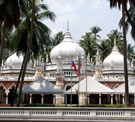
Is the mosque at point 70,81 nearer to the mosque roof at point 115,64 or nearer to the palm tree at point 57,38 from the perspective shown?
the mosque roof at point 115,64

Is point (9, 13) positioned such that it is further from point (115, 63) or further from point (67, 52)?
point (115, 63)

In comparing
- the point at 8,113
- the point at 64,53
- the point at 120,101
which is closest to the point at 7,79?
the point at 64,53

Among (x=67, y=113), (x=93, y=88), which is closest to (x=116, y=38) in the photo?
(x=93, y=88)

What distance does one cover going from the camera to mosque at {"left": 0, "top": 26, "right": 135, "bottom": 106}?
2977 cm

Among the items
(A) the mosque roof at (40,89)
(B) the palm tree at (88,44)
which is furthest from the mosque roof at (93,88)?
(B) the palm tree at (88,44)

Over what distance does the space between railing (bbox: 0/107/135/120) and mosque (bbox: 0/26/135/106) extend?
10.8 meters

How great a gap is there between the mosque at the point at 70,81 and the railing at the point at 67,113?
35.3 ft

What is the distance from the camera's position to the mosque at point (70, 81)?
29.8 metres

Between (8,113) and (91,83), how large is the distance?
15.5 meters

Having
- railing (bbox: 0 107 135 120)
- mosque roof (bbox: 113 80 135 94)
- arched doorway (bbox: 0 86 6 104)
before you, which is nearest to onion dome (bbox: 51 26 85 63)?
arched doorway (bbox: 0 86 6 104)

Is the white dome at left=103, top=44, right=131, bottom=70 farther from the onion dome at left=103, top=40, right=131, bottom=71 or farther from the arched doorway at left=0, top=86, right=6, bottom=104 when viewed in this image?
the arched doorway at left=0, top=86, right=6, bottom=104

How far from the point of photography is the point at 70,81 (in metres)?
44.6

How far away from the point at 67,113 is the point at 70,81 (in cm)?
2869

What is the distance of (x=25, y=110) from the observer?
16234 mm
